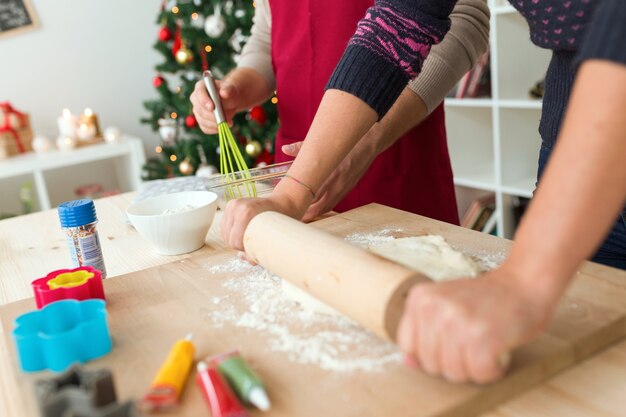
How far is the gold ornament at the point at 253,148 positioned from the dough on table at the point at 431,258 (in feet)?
5.77

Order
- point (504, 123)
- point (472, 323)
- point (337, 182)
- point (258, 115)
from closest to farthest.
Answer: point (472, 323), point (337, 182), point (504, 123), point (258, 115)

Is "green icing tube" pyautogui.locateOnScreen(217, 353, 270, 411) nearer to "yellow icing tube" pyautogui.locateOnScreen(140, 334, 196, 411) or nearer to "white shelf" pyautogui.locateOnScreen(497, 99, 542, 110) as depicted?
"yellow icing tube" pyautogui.locateOnScreen(140, 334, 196, 411)

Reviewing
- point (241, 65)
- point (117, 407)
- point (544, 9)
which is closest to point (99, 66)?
point (241, 65)

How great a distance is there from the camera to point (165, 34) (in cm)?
260

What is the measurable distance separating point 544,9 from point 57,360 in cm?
72

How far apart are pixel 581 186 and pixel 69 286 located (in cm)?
60

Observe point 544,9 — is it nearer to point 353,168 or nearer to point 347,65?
point 347,65

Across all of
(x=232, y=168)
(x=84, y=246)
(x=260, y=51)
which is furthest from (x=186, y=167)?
(x=84, y=246)

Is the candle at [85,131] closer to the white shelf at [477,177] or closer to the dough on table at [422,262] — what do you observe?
the white shelf at [477,177]

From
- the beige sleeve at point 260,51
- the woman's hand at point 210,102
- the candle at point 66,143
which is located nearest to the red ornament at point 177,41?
the candle at point 66,143

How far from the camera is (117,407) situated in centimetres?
47

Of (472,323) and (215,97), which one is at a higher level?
(215,97)

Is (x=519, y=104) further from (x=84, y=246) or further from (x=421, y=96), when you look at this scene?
(x=84, y=246)

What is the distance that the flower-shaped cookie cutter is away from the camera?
785 mm
